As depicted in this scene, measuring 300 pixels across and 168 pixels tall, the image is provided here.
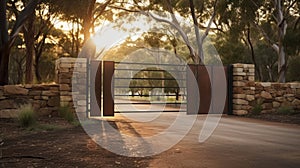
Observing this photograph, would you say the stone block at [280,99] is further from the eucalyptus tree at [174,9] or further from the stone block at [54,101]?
the eucalyptus tree at [174,9]

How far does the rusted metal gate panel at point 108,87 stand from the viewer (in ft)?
33.7

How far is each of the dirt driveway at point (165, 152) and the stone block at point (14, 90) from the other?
185 centimetres

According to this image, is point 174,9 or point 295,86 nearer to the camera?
point 295,86

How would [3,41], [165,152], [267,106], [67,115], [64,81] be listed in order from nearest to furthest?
[165,152] → [67,115] → [3,41] → [64,81] → [267,106]

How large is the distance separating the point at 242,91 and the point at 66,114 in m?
6.04

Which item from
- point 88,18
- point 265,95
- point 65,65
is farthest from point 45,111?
point 265,95

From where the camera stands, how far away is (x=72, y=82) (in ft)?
31.6

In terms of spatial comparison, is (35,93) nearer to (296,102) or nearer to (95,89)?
(95,89)

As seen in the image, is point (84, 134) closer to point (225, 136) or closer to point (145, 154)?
point (145, 154)

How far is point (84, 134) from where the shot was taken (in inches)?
268

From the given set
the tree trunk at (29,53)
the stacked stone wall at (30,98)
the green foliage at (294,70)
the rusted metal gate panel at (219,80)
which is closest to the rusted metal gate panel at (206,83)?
the rusted metal gate panel at (219,80)

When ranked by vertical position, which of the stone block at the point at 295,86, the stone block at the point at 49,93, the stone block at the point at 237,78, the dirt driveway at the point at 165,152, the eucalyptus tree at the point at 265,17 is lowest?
the dirt driveway at the point at 165,152

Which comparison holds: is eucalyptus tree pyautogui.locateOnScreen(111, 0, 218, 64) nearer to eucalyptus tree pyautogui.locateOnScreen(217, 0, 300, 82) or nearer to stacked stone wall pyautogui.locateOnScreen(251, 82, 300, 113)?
eucalyptus tree pyautogui.locateOnScreen(217, 0, 300, 82)

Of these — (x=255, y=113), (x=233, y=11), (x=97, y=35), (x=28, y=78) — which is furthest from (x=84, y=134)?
(x=97, y=35)
